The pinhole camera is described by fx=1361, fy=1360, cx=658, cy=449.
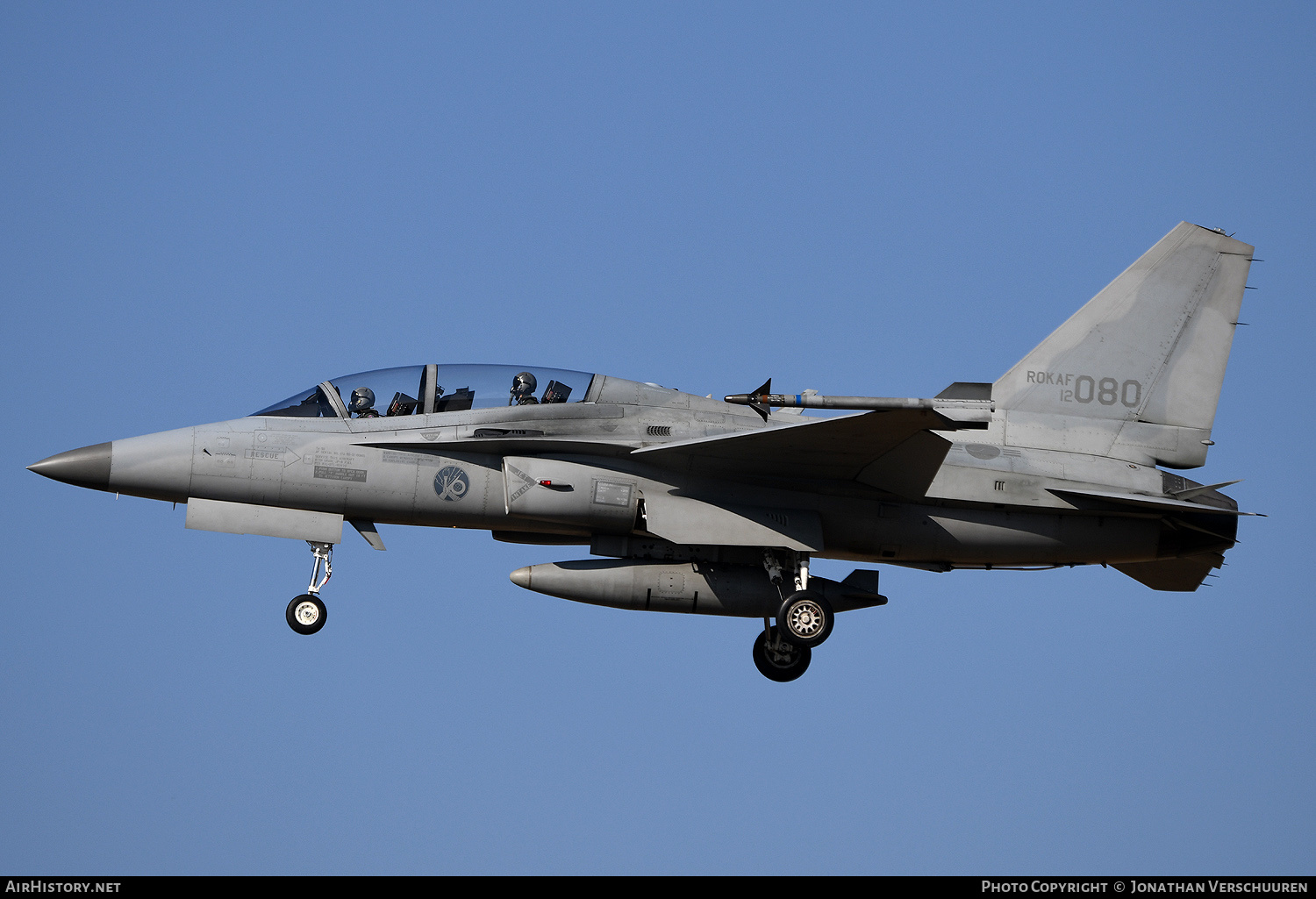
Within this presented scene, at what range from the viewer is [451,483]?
16125 millimetres

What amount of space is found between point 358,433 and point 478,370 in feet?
5.37

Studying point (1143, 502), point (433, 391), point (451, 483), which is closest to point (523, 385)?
point (433, 391)

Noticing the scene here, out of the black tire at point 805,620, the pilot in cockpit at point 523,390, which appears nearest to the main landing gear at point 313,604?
the pilot in cockpit at point 523,390

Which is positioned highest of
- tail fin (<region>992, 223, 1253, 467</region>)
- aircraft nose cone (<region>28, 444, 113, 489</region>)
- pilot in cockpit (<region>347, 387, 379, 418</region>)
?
tail fin (<region>992, 223, 1253, 467</region>)

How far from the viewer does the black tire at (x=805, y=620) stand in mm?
16312

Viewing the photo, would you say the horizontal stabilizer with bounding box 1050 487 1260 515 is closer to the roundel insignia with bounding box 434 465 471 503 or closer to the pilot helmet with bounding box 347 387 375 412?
the roundel insignia with bounding box 434 465 471 503

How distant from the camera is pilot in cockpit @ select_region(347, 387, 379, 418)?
1650cm

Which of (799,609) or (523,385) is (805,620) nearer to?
(799,609)

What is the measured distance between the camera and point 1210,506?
54.0 feet

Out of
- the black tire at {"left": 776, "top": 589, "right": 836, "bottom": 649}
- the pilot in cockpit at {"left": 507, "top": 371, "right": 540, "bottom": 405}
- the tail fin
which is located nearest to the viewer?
the black tire at {"left": 776, "top": 589, "right": 836, "bottom": 649}

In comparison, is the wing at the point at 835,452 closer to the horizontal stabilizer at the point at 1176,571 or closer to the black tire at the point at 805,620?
the black tire at the point at 805,620

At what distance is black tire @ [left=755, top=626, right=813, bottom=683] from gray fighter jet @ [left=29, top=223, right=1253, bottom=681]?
3 centimetres

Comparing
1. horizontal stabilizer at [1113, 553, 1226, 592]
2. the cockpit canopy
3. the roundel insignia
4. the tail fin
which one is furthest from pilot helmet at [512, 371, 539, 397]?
horizontal stabilizer at [1113, 553, 1226, 592]
